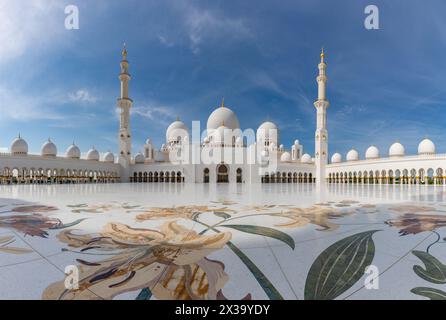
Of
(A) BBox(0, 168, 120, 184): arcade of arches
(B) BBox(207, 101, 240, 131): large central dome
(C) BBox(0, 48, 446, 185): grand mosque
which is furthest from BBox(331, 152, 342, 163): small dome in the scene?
(A) BBox(0, 168, 120, 184): arcade of arches

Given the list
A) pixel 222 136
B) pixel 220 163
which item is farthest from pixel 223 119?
pixel 220 163

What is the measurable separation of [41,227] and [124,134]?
23566 millimetres

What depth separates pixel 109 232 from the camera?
225 centimetres

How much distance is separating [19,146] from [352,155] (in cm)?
3374

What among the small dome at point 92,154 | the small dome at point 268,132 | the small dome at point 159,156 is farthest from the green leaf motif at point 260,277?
the small dome at point 268,132

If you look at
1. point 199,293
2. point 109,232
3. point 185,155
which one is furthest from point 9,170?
point 199,293

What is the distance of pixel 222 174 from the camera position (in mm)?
23609

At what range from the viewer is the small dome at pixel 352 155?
85.5ft

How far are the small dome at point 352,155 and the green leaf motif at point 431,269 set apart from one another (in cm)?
2779

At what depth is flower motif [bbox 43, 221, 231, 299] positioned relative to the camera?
1211 millimetres

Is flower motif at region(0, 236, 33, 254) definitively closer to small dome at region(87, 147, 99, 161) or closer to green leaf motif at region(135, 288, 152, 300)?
green leaf motif at region(135, 288, 152, 300)

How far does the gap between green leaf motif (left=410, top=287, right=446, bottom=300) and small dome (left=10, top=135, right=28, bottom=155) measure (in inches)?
1001

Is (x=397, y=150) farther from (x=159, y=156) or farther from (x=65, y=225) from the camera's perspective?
(x=65, y=225)

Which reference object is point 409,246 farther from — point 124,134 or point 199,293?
point 124,134
